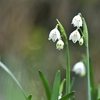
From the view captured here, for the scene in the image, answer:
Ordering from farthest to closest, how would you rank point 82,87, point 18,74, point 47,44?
point 47,44 → point 82,87 → point 18,74

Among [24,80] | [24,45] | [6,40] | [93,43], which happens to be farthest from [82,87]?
[24,80]

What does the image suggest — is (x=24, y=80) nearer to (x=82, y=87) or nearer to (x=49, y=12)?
→ (x=82, y=87)

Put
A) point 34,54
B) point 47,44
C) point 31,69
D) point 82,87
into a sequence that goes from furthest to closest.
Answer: point 47,44
point 82,87
point 34,54
point 31,69

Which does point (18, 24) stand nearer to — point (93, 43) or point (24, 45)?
→ point (24, 45)

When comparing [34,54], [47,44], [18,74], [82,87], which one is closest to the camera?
[18,74]

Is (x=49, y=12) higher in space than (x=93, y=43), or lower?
higher

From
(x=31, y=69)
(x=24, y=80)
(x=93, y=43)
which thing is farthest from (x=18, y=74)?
(x=93, y=43)

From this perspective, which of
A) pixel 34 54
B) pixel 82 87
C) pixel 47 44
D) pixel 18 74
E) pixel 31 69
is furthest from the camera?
pixel 47 44

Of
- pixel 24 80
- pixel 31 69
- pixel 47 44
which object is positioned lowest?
pixel 24 80

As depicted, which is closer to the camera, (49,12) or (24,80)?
(24,80)

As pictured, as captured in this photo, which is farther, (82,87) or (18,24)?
(18,24)
